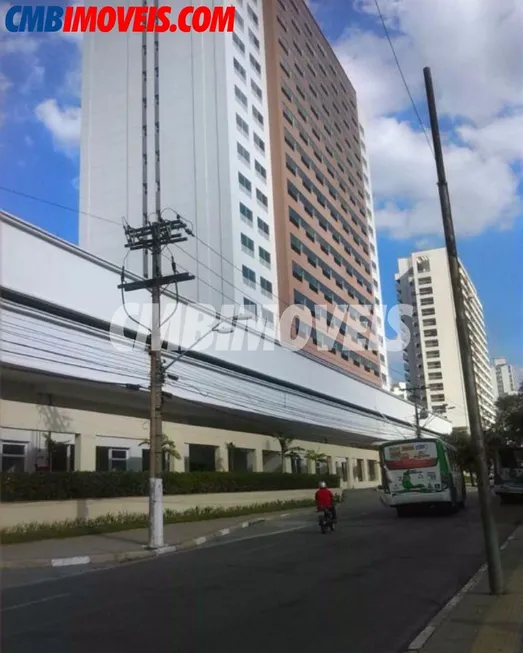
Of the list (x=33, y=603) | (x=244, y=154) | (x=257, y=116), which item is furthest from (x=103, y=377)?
(x=257, y=116)

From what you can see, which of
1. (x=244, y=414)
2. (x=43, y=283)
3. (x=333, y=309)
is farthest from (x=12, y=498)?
(x=333, y=309)

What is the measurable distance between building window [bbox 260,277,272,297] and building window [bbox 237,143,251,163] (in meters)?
10.5

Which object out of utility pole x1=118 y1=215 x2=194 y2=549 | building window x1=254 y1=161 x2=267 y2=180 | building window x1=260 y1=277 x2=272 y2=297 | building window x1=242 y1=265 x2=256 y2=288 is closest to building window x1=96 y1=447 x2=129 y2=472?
utility pole x1=118 y1=215 x2=194 y2=549

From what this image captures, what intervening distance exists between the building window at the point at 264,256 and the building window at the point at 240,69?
622 inches

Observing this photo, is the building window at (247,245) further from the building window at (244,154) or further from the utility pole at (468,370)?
the utility pole at (468,370)

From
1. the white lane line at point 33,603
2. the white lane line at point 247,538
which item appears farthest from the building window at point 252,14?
the white lane line at point 33,603

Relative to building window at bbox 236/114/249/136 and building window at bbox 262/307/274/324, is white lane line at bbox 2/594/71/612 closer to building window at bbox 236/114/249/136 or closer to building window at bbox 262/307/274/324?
building window at bbox 262/307/274/324

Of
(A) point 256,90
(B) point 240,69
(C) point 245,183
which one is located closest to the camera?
(C) point 245,183

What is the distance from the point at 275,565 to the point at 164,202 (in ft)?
153

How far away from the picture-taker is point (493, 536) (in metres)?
8.25

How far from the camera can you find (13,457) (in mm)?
21172

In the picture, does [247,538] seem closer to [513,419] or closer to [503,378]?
[513,419]

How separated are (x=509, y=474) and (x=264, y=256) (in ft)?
105

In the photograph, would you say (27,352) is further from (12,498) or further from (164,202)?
(164,202)
